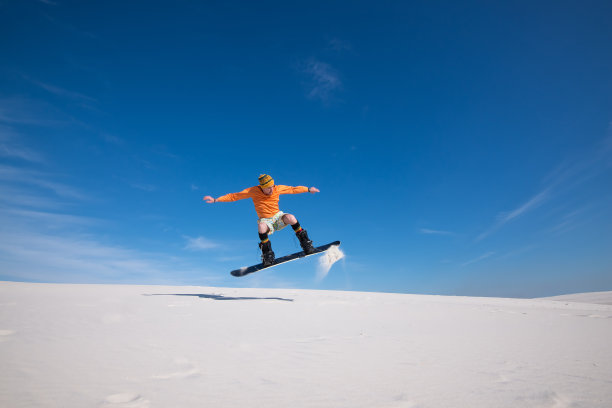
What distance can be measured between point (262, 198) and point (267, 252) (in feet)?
4.75

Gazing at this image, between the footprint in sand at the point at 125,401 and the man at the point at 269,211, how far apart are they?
18.4 feet

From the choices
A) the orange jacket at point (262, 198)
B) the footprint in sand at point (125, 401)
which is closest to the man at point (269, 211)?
the orange jacket at point (262, 198)

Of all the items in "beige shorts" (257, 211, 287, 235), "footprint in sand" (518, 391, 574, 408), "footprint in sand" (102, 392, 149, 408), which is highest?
"beige shorts" (257, 211, 287, 235)

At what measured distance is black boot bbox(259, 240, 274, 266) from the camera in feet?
24.6

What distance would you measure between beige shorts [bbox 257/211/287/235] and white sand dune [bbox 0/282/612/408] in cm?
314

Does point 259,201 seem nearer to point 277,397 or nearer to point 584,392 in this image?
point 277,397

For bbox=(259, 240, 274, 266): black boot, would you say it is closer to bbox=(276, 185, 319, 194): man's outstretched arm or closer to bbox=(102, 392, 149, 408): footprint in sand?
bbox=(276, 185, 319, 194): man's outstretched arm

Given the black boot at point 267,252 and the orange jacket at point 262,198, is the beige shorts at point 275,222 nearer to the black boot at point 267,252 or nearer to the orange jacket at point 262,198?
the orange jacket at point 262,198

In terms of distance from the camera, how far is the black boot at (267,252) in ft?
24.6

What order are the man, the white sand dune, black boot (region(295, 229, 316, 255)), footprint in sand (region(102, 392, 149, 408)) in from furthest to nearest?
black boot (region(295, 229, 316, 255))
the man
the white sand dune
footprint in sand (region(102, 392, 149, 408))

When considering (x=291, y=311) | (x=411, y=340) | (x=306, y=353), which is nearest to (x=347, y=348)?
(x=306, y=353)

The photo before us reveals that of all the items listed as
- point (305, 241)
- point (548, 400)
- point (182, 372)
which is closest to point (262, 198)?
point (305, 241)

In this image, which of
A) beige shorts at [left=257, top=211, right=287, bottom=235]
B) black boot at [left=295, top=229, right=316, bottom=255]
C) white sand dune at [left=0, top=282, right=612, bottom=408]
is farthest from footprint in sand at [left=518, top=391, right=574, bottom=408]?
beige shorts at [left=257, top=211, right=287, bottom=235]

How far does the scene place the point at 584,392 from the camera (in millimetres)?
1970
